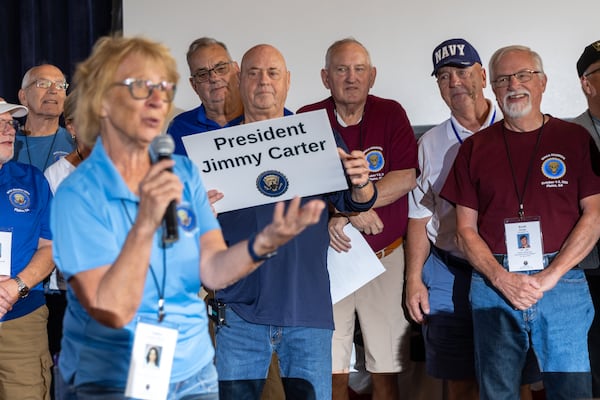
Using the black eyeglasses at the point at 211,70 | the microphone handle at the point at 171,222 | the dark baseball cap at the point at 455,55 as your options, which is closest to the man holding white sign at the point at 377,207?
the dark baseball cap at the point at 455,55

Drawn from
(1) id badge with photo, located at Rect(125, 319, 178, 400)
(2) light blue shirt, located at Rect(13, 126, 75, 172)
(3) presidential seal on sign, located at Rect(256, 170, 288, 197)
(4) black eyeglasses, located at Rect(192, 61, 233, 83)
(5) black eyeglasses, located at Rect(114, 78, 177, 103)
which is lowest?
(1) id badge with photo, located at Rect(125, 319, 178, 400)

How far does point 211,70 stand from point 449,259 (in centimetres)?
148

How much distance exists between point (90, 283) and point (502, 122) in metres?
2.29

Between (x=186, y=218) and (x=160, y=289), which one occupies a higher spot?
(x=186, y=218)

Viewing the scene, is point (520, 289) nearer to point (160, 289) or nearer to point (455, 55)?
point (455, 55)

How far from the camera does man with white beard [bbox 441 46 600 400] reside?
3.28 m

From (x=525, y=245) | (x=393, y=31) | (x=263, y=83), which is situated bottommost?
(x=525, y=245)

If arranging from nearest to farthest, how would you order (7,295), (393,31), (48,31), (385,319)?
1. (7,295)
2. (385,319)
3. (393,31)
4. (48,31)

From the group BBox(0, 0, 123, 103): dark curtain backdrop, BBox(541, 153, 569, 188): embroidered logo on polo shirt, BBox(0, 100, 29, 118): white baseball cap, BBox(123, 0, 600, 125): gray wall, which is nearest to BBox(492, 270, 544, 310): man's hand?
BBox(541, 153, 569, 188): embroidered logo on polo shirt

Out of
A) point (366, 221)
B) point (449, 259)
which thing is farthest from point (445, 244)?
point (366, 221)

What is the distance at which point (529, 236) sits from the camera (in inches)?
130

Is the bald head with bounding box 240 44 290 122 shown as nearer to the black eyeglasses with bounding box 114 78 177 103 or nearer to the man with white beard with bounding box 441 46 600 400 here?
the man with white beard with bounding box 441 46 600 400

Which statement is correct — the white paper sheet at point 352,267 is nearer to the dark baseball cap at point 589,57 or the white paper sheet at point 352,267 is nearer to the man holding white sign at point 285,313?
the man holding white sign at point 285,313

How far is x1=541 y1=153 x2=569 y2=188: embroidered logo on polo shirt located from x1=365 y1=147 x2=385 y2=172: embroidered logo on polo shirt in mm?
797
